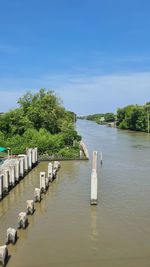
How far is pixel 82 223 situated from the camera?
856 inches

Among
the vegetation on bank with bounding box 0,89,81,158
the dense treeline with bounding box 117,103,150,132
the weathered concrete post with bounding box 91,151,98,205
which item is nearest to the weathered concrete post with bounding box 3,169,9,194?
the weathered concrete post with bounding box 91,151,98,205

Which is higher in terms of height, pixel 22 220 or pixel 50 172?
pixel 50 172

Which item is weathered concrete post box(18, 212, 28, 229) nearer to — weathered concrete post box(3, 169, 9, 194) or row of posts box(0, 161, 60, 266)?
row of posts box(0, 161, 60, 266)

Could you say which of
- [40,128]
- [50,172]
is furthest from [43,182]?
[40,128]

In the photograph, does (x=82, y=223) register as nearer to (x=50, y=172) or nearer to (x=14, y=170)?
(x=14, y=170)

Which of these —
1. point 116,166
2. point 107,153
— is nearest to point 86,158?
point 116,166

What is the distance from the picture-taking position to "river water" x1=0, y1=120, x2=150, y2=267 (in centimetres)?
1706

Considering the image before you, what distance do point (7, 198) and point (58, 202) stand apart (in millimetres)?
3736

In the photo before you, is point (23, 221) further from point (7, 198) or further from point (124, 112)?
point (124, 112)

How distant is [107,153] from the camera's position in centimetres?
5497

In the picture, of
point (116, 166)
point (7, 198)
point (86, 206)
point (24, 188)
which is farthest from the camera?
point (116, 166)

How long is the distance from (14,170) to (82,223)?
34.4 feet

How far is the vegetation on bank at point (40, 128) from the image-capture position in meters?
47.5

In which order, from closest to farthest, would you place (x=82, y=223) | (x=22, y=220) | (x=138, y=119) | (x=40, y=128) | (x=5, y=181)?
(x=22, y=220) → (x=82, y=223) → (x=5, y=181) → (x=40, y=128) → (x=138, y=119)
